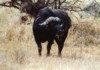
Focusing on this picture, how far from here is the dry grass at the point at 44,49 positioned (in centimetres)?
1273

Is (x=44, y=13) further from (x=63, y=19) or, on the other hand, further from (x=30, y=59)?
(x=30, y=59)

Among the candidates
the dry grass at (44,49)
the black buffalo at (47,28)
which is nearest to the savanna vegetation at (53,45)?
the dry grass at (44,49)

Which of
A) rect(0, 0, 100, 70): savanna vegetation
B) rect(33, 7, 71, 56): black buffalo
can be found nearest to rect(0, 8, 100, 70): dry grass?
rect(0, 0, 100, 70): savanna vegetation

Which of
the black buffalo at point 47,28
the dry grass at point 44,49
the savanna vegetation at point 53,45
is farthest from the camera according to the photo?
the black buffalo at point 47,28

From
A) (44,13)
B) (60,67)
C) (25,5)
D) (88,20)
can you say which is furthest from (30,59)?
(88,20)

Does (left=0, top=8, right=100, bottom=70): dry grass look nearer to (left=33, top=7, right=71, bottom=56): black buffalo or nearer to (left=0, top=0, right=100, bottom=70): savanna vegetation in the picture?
(left=0, top=0, right=100, bottom=70): savanna vegetation

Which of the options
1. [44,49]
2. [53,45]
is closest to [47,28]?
[44,49]

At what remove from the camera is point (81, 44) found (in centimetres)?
1927

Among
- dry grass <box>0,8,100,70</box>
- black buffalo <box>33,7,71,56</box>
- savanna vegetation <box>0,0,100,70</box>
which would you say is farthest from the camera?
black buffalo <box>33,7,71,56</box>

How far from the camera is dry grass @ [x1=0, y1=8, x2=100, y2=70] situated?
41.8 ft

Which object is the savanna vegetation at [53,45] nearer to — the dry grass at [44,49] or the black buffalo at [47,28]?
the dry grass at [44,49]

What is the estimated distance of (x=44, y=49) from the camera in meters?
17.7

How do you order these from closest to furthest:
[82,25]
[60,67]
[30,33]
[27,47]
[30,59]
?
[60,67] → [30,59] → [27,47] → [30,33] → [82,25]

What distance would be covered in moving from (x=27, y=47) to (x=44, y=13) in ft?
5.26
